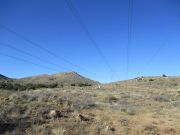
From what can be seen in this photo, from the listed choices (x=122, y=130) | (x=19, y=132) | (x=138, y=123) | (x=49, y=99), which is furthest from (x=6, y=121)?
(x=49, y=99)

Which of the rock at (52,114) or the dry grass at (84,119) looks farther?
the rock at (52,114)

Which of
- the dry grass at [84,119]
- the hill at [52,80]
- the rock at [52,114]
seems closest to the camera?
the dry grass at [84,119]

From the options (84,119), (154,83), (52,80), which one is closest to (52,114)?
(84,119)

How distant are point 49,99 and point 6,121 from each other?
1100cm

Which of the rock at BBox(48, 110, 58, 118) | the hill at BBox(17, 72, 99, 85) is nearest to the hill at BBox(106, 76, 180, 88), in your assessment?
the hill at BBox(17, 72, 99, 85)

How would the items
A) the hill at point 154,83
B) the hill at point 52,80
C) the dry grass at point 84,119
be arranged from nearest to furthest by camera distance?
the dry grass at point 84,119 → the hill at point 154,83 → the hill at point 52,80

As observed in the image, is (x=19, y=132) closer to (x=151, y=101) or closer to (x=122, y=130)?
(x=122, y=130)

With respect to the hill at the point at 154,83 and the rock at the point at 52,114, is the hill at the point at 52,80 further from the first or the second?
the rock at the point at 52,114

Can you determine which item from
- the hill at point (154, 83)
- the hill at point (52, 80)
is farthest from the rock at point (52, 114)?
the hill at point (52, 80)

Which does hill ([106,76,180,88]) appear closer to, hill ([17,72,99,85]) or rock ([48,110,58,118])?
hill ([17,72,99,85])

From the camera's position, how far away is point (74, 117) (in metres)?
25.0

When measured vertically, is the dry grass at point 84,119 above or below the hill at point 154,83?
below

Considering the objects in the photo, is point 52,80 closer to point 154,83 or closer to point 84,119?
point 154,83

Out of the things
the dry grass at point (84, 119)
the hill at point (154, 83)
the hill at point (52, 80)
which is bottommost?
the dry grass at point (84, 119)
